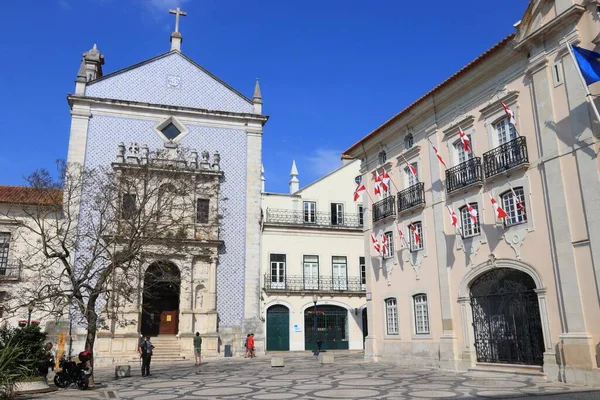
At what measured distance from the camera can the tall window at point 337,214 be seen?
114ft

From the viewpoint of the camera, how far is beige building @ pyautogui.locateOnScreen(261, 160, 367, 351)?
31578 millimetres

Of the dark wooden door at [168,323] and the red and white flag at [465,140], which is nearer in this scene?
the red and white flag at [465,140]

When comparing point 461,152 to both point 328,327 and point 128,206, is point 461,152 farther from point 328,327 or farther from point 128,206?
point 328,327

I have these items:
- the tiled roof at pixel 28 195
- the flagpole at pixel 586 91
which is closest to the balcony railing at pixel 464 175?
the flagpole at pixel 586 91

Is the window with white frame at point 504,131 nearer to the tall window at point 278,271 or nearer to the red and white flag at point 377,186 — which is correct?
the red and white flag at point 377,186

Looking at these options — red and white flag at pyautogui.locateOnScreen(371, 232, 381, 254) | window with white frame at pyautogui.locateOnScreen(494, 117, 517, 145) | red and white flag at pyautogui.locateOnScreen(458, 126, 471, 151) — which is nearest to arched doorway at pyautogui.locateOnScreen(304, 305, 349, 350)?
red and white flag at pyautogui.locateOnScreen(371, 232, 381, 254)

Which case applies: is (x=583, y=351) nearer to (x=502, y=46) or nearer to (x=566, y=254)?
(x=566, y=254)

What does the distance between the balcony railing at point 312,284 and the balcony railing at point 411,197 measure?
43.2 ft

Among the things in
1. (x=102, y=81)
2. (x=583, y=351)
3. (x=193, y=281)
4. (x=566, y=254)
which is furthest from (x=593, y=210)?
(x=102, y=81)

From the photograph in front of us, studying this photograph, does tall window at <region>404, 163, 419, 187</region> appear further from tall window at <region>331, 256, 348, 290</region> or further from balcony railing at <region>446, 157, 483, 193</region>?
tall window at <region>331, 256, 348, 290</region>

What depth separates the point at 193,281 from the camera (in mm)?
26453

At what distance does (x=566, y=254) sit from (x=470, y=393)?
4.47 metres

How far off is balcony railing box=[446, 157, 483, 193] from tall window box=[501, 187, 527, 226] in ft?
3.79

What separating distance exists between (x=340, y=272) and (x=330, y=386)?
65.8 ft
